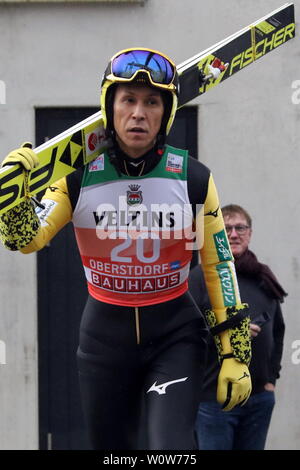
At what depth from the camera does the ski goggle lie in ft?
15.8

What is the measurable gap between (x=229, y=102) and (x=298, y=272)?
1.35 meters

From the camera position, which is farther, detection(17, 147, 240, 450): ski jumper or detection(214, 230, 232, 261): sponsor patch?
detection(214, 230, 232, 261): sponsor patch

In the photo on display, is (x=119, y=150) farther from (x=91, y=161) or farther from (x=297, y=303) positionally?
(x=297, y=303)

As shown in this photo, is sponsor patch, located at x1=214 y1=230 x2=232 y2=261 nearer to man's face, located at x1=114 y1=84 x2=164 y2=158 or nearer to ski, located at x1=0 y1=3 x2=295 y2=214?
man's face, located at x1=114 y1=84 x2=164 y2=158

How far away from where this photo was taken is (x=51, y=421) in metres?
8.02

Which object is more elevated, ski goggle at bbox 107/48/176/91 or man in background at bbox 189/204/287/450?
ski goggle at bbox 107/48/176/91

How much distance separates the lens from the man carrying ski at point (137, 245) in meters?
4.86

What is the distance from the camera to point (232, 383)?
5.03 meters

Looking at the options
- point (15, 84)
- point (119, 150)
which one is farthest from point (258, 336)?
point (15, 84)

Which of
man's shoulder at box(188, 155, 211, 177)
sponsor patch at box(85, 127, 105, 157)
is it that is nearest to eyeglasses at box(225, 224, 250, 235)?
man's shoulder at box(188, 155, 211, 177)

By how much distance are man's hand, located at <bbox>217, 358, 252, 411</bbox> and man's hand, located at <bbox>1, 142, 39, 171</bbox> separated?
1362 millimetres
